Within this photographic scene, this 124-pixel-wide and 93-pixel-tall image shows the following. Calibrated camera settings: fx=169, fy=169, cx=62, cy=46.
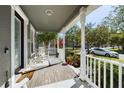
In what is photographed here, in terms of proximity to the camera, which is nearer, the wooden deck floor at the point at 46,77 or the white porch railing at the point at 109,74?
the white porch railing at the point at 109,74

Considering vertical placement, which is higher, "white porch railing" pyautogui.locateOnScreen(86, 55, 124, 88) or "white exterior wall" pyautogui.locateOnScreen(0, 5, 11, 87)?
"white exterior wall" pyautogui.locateOnScreen(0, 5, 11, 87)

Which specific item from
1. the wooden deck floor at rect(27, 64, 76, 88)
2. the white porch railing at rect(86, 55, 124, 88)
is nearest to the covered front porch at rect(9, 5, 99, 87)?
the wooden deck floor at rect(27, 64, 76, 88)

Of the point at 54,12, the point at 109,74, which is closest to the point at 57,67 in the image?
the point at 54,12

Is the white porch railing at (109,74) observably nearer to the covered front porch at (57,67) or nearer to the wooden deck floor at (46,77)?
the covered front porch at (57,67)

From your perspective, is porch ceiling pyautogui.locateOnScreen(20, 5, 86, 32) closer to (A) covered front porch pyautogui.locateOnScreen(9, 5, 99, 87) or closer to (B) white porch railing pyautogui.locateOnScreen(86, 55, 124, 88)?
(A) covered front porch pyautogui.locateOnScreen(9, 5, 99, 87)

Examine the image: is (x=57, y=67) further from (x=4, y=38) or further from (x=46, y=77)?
(x=4, y=38)

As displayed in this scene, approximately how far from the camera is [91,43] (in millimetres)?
15320

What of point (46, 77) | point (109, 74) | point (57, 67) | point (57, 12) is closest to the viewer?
point (109, 74)

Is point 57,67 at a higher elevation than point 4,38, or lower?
lower

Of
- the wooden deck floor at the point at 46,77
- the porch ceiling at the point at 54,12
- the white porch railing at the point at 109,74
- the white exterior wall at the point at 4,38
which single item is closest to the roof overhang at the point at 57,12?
the porch ceiling at the point at 54,12

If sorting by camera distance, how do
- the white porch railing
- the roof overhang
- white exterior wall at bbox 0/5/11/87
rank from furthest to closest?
the roof overhang → white exterior wall at bbox 0/5/11/87 → the white porch railing
